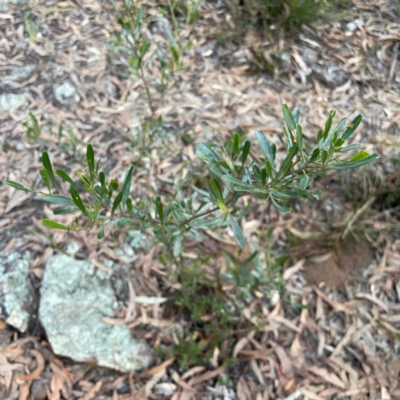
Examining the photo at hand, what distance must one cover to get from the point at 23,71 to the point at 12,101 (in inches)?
8.1

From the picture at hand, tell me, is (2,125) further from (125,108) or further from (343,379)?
(343,379)

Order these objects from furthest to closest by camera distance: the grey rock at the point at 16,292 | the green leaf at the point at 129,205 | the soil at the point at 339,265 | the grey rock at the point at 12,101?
the grey rock at the point at 12,101 → the soil at the point at 339,265 → the grey rock at the point at 16,292 → the green leaf at the point at 129,205

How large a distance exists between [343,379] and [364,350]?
0.15m

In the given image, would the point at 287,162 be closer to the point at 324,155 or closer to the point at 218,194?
the point at 324,155

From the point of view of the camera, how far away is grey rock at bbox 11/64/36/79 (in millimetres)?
1943

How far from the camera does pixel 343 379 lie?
1.51 metres

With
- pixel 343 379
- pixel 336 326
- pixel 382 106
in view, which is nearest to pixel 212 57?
pixel 382 106

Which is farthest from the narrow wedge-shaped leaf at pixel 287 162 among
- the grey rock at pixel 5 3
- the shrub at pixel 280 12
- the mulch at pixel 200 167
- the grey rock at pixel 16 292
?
the grey rock at pixel 5 3

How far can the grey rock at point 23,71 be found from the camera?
1.94 meters

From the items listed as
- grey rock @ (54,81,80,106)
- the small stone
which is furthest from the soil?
the small stone

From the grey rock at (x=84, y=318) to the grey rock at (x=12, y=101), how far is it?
82cm

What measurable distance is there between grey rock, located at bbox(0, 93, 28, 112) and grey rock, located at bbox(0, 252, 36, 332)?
77 cm

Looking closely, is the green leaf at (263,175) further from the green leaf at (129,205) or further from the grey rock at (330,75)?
the grey rock at (330,75)

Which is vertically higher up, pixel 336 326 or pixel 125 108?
pixel 125 108
